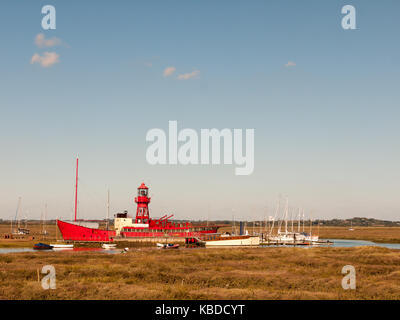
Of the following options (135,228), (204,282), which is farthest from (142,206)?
(204,282)

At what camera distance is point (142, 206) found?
4151 inches

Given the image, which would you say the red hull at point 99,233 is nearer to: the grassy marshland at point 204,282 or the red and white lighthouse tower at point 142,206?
the red and white lighthouse tower at point 142,206

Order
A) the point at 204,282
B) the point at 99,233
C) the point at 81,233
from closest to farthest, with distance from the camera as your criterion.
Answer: the point at 204,282 < the point at 99,233 < the point at 81,233

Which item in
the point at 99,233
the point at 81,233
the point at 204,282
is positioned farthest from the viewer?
the point at 81,233

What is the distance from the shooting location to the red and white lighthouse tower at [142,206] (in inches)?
4134

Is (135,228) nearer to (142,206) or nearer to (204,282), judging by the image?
(142,206)

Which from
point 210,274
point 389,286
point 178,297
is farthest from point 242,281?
point 389,286

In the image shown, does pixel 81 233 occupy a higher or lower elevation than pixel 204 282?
lower

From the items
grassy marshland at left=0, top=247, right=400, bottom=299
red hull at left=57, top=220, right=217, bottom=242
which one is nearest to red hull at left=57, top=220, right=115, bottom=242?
red hull at left=57, top=220, right=217, bottom=242

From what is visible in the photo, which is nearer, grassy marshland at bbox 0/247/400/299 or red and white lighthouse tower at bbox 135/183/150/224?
grassy marshland at bbox 0/247/400/299

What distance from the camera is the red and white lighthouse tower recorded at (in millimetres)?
105000

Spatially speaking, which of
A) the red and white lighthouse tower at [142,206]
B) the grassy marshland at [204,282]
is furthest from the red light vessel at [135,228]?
the grassy marshland at [204,282]

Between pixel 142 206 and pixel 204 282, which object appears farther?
pixel 142 206

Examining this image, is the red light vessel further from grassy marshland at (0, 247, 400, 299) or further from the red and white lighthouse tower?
grassy marshland at (0, 247, 400, 299)
